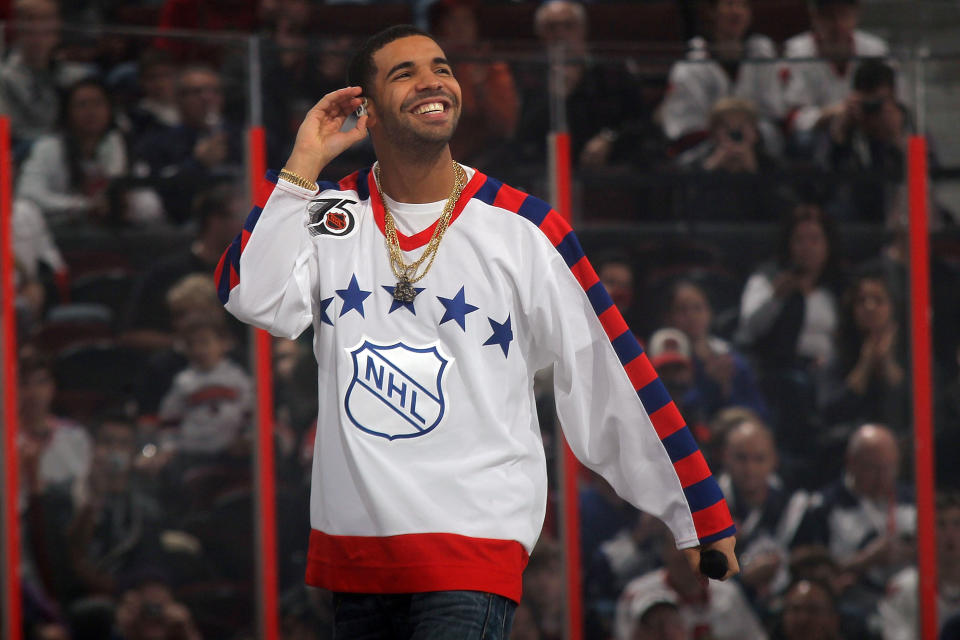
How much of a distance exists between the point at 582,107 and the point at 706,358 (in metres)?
0.90

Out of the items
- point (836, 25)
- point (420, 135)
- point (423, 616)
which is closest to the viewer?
point (423, 616)

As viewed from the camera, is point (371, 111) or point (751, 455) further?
point (751, 455)

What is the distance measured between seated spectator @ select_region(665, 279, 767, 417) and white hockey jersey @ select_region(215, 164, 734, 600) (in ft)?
5.70

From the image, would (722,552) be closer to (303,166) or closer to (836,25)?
(303,166)

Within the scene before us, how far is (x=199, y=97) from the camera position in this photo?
3.97 metres

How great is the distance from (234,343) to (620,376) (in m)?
1.92

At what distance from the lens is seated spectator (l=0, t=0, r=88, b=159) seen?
3746 millimetres

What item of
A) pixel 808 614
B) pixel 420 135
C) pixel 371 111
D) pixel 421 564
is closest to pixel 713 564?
pixel 421 564

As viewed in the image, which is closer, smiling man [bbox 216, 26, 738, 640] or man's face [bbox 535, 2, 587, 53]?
smiling man [bbox 216, 26, 738, 640]

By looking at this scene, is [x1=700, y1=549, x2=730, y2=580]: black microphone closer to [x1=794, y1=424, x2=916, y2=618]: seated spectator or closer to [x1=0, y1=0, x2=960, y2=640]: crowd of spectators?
[x1=0, y1=0, x2=960, y2=640]: crowd of spectators

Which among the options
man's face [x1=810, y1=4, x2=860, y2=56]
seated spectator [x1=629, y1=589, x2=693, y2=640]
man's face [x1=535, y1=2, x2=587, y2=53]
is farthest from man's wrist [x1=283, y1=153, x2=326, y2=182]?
man's face [x1=810, y1=4, x2=860, y2=56]

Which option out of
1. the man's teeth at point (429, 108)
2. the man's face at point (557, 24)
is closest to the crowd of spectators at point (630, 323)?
the man's face at point (557, 24)

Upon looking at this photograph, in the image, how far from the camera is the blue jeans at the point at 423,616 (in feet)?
7.11

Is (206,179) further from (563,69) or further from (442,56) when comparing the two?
(442,56)
